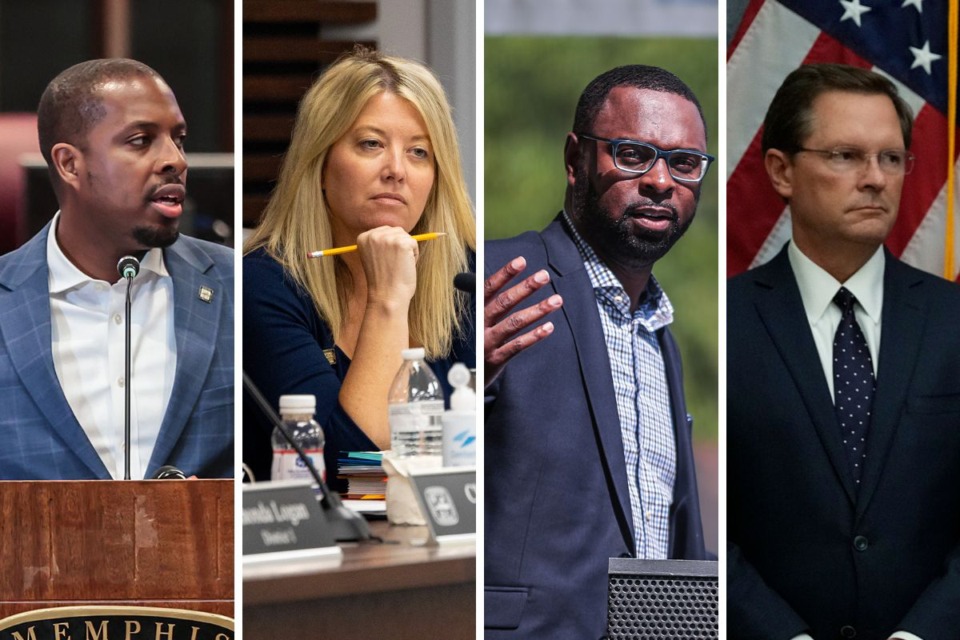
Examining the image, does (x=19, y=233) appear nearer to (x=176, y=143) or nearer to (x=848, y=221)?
(x=176, y=143)

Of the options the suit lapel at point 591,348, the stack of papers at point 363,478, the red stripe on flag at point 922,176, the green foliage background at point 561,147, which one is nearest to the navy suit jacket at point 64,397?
the stack of papers at point 363,478

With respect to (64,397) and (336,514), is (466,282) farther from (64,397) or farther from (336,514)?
(64,397)

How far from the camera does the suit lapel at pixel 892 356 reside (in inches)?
190

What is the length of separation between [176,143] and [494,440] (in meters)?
1.54

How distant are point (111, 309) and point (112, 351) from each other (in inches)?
5.9

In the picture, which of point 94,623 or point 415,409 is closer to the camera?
point 94,623

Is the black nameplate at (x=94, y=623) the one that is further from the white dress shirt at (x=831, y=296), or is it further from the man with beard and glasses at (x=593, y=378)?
the white dress shirt at (x=831, y=296)

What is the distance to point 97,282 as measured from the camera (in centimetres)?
477

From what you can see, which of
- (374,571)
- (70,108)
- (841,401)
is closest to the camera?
(374,571)

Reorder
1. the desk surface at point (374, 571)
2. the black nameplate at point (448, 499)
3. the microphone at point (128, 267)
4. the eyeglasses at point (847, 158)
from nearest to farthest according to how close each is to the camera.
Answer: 1. the desk surface at point (374, 571)
2. the black nameplate at point (448, 499)
3. the microphone at point (128, 267)
4. the eyeglasses at point (847, 158)

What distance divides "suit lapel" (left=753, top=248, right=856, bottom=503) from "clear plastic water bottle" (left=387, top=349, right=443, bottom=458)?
124cm

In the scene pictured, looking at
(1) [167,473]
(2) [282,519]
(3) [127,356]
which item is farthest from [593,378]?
(3) [127,356]

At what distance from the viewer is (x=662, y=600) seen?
4.74 meters

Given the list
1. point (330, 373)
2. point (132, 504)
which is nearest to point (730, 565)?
point (330, 373)
